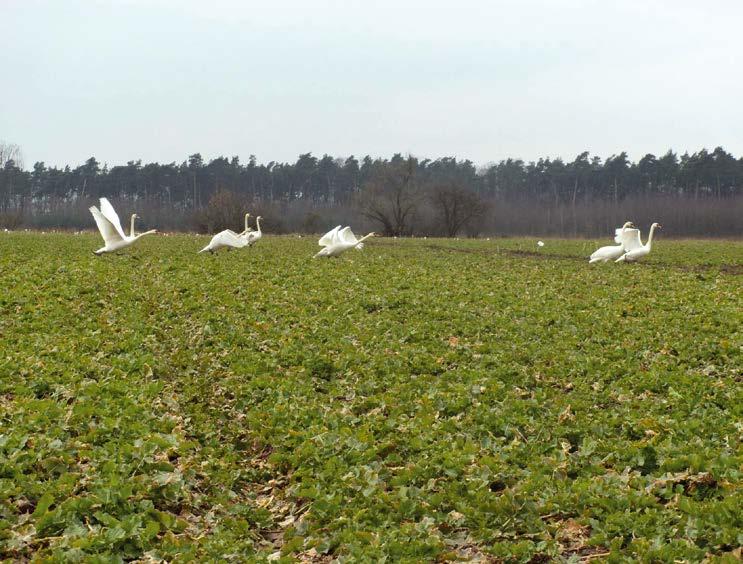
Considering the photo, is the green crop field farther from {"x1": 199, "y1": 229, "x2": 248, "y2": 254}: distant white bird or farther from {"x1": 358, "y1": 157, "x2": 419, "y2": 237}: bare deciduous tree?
{"x1": 358, "y1": 157, "x2": 419, "y2": 237}: bare deciduous tree

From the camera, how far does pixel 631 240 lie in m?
23.7

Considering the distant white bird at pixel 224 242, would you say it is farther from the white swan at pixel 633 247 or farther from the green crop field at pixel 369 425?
the white swan at pixel 633 247

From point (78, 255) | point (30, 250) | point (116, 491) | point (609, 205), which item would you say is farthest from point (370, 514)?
point (609, 205)

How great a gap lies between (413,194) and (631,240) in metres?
46.8

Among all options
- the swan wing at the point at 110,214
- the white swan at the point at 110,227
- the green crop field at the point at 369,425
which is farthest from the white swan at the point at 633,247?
the swan wing at the point at 110,214

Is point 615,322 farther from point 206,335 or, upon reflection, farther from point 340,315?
point 206,335

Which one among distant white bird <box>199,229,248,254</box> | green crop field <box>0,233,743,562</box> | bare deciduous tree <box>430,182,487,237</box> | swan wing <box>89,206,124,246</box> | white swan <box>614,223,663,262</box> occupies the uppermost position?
bare deciduous tree <box>430,182,487,237</box>

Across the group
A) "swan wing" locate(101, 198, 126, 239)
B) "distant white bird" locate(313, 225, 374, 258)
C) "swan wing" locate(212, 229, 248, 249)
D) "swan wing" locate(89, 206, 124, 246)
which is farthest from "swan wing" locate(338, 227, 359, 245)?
"swan wing" locate(101, 198, 126, 239)

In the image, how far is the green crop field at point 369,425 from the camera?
223 inches

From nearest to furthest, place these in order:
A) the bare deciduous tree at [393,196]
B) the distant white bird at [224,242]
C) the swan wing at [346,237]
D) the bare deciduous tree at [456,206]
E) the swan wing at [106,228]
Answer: the swan wing at [106,228], the swan wing at [346,237], the distant white bird at [224,242], the bare deciduous tree at [393,196], the bare deciduous tree at [456,206]

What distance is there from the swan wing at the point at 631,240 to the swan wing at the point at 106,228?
15.9m

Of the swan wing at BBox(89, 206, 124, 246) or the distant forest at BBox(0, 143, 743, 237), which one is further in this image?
the distant forest at BBox(0, 143, 743, 237)

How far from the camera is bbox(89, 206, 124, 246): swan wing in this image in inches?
788

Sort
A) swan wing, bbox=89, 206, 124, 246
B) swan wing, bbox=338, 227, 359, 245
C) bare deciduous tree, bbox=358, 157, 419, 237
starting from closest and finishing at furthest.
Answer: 1. swan wing, bbox=89, 206, 124, 246
2. swan wing, bbox=338, 227, 359, 245
3. bare deciduous tree, bbox=358, 157, 419, 237
